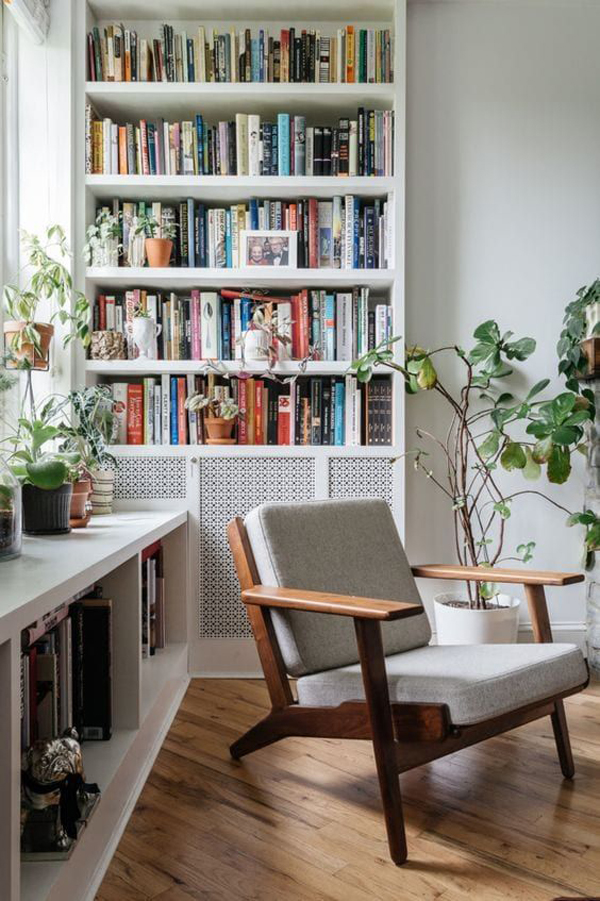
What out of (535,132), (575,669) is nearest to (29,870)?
(575,669)

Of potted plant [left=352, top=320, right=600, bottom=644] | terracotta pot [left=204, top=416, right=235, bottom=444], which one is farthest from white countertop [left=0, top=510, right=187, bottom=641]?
potted plant [left=352, top=320, right=600, bottom=644]

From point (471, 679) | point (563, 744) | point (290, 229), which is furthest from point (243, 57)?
point (563, 744)

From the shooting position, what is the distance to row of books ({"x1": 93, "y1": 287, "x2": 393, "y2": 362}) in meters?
2.97

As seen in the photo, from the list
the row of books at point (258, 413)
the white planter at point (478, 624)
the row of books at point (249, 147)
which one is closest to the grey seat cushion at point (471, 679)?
the white planter at point (478, 624)

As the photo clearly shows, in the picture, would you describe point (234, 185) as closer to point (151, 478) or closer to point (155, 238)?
point (155, 238)

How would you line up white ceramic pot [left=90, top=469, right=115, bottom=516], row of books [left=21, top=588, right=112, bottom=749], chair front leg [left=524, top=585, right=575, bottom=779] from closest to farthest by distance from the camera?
row of books [left=21, top=588, right=112, bottom=749]
chair front leg [left=524, top=585, right=575, bottom=779]
white ceramic pot [left=90, top=469, right=115, bottom=516]

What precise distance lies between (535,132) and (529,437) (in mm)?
1312

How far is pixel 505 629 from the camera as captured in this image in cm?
281

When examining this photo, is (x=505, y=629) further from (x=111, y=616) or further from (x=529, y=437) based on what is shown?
(x=111, y=616)

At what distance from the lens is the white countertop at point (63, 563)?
3.78 ft

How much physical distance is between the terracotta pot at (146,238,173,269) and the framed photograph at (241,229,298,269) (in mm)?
318

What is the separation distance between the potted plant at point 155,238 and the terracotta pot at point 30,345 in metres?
0.52

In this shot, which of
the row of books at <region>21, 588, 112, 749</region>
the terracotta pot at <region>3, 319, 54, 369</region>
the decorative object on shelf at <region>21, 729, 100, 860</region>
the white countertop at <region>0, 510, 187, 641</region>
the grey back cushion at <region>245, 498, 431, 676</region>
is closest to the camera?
the white countertop at <region>0, 510, 187, 641</region>

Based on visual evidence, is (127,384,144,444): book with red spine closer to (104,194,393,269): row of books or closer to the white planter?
(104,194,393,269): row of books
